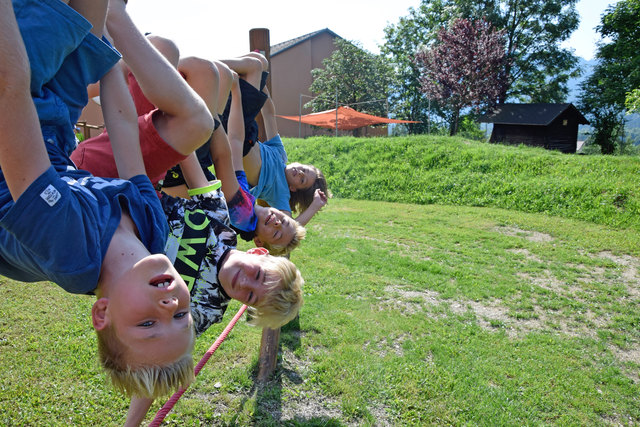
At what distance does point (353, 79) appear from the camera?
78.6 feet

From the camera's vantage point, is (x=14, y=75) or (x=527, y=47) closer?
(x=14, y=75)

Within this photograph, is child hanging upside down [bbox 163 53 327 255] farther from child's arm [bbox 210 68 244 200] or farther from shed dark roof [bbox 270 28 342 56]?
shed dark roof [bbox 270 28 342 56]

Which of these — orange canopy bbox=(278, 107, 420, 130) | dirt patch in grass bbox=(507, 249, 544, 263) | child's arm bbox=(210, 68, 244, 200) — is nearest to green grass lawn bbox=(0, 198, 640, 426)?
dirt patch in grass bbox=(507, 249, 544, 263)

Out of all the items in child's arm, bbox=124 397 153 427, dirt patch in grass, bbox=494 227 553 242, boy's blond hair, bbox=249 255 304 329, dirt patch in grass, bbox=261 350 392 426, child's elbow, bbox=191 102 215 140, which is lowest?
dirt patch in grass, bbox=261 350 392 426

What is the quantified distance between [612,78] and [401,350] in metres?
27.2

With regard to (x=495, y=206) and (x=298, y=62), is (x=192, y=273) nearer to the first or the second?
(x=495, y=206)

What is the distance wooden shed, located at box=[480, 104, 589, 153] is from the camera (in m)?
20.8

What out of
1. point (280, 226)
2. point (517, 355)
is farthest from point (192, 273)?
point (517, 355)

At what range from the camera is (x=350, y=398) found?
364cm

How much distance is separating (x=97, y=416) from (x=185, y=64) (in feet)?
8.45

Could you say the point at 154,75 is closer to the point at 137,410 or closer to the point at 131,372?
the point at 131,372

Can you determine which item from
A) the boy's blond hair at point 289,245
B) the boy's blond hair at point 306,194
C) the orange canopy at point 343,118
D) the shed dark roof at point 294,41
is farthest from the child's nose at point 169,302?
the shed dark roof at point 294,41

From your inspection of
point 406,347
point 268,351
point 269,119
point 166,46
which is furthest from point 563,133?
point 166,46

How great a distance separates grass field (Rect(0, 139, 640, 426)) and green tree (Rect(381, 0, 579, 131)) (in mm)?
19516
